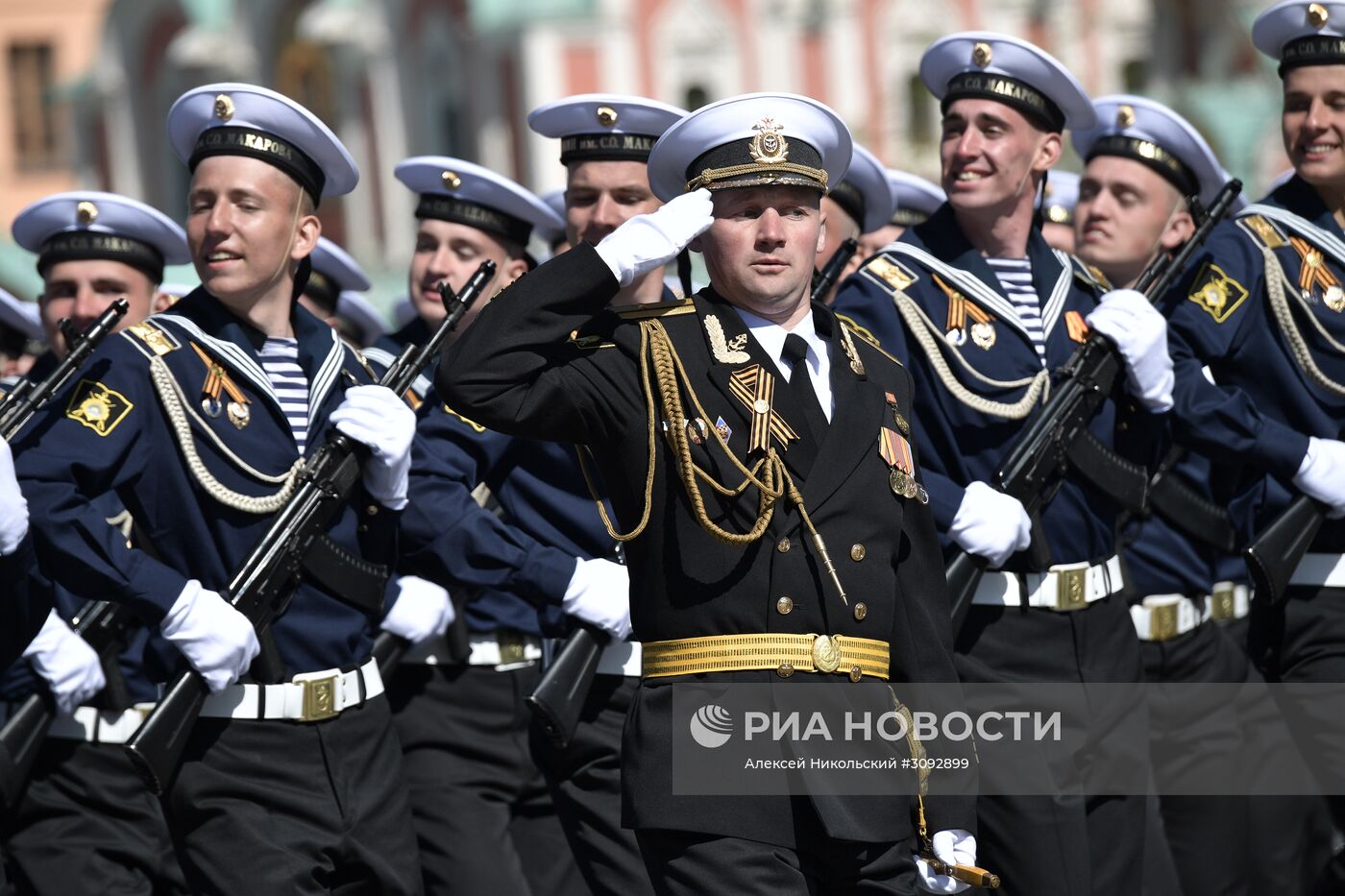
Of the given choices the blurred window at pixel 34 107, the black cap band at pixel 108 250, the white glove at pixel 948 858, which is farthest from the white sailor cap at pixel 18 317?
the blurred window at pixel 34 107

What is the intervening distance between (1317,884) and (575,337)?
3101 mm

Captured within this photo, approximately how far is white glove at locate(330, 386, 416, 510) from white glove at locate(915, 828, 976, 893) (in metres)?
1.78

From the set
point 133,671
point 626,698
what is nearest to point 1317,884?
point 626,698

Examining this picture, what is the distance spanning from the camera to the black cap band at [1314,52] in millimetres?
6715

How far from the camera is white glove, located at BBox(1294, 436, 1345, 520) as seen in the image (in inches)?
251

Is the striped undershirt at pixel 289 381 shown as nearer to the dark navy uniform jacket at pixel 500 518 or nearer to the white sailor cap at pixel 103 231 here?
the dark navy uniform jacket at pixel 500 518

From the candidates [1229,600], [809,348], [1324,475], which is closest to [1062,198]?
[1229,600]

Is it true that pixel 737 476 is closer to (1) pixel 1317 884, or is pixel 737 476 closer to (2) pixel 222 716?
(2) pixel 222 716

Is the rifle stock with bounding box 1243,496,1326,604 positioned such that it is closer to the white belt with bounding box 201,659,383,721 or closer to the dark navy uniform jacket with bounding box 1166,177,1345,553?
the dark navy uniform jacket with bounding box 1166,177,1345,553

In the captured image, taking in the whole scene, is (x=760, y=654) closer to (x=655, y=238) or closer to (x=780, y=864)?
(x=780, y=864)

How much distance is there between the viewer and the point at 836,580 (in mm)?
4836

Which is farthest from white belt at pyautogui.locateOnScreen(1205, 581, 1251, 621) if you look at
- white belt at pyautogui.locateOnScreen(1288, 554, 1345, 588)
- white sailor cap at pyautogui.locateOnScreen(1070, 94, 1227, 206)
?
white belt at pyautogui.locateOnScreen(1288, 554, 1345, 588)

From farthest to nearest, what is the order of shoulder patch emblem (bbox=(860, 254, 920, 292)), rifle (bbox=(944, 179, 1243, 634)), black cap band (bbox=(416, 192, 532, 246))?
1. black cap band (bbox=(416, 192, 532, 246))
2. shoulder patch emblem (bbox=(860, 254, 920, 292))
3. rifle (bbox=(944, 179, 1243, 634))

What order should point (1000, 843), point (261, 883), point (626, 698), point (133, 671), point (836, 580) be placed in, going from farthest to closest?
point (133, 671) < point (626, 698) < point (1000, 843) < point (261, 883) < point (836, 580)
